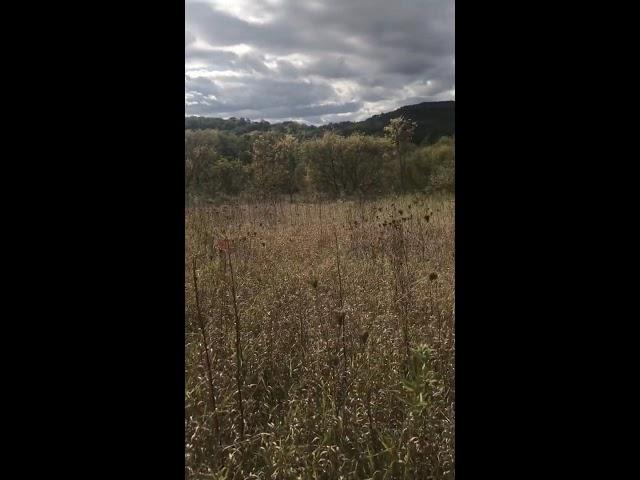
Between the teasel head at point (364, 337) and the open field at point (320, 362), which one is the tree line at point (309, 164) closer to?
the open field at point (320, 362)

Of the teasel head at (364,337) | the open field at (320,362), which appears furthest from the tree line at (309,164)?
the teasel head at (364,337)

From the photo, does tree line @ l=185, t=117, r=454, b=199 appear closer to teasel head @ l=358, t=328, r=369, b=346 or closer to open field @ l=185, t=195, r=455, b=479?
open field @ l=185, t=195, r=455, b=479

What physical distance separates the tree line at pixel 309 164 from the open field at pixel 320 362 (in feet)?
2.33

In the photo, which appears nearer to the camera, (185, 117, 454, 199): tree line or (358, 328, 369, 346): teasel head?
(358, 328, 369, 346): teasel head

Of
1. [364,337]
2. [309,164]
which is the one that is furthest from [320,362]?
[309,164]

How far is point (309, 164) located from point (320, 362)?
8.58 m

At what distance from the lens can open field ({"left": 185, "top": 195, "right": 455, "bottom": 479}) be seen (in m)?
1.46

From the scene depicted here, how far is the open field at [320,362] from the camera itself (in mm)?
1459

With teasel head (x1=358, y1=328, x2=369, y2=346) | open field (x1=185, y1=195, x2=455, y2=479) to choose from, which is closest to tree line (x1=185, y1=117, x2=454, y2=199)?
open field (x1=185, y1=195, x2=455, y2=479)

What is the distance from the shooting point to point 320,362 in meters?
1.94

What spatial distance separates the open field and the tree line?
71 centimetres
